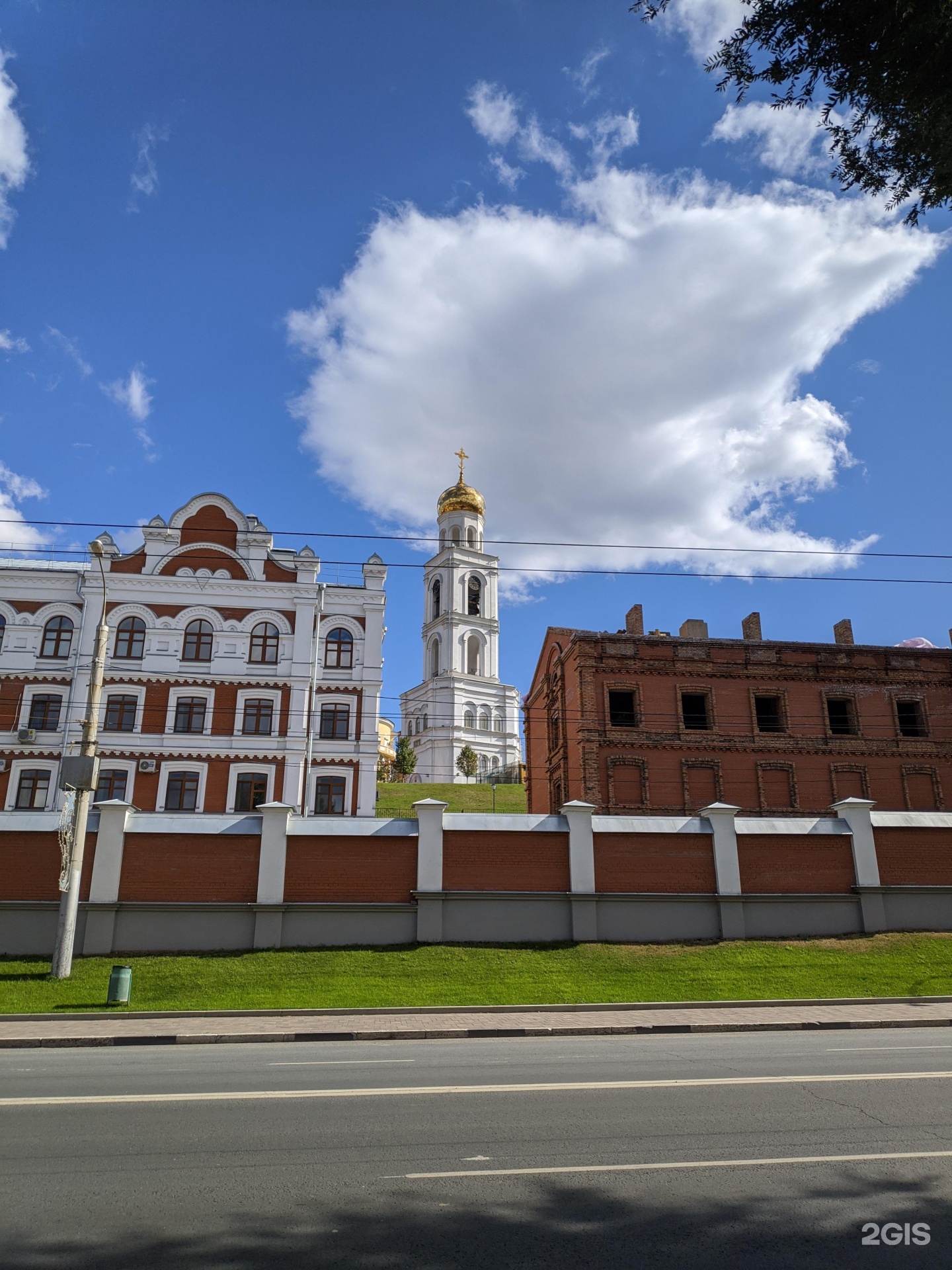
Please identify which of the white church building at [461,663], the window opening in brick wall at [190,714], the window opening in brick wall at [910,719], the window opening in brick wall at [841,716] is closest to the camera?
the window opening in brick wall at [190,714]

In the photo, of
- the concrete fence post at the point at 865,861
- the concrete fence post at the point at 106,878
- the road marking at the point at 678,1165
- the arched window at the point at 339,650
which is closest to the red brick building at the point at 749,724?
the arched window at the point at 339,650

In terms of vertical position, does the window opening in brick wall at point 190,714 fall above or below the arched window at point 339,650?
below

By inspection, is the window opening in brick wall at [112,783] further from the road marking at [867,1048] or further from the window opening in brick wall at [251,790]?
the road marking at [867,1048]

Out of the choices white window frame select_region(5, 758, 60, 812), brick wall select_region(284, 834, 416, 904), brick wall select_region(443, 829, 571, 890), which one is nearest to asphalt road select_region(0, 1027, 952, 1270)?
brick wall select_region(284, 834, 416, 904)

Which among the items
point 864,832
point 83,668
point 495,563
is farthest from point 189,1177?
point 495,563

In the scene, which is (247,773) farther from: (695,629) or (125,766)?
(695,629)

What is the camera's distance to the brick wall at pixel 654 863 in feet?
67.7

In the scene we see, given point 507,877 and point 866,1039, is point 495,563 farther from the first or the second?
point 866,1039

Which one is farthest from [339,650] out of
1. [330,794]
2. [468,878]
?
[468,878]

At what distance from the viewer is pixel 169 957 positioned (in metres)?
18.4

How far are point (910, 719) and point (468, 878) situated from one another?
23689 mm

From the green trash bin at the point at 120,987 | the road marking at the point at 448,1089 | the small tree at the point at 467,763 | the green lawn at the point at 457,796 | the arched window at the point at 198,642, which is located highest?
the small tree at the point at 467,763

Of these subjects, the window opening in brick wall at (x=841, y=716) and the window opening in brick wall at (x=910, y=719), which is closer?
the window opening in brick wall at (x=841, y=716)

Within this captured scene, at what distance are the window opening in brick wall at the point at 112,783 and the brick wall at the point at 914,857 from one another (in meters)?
25.5
